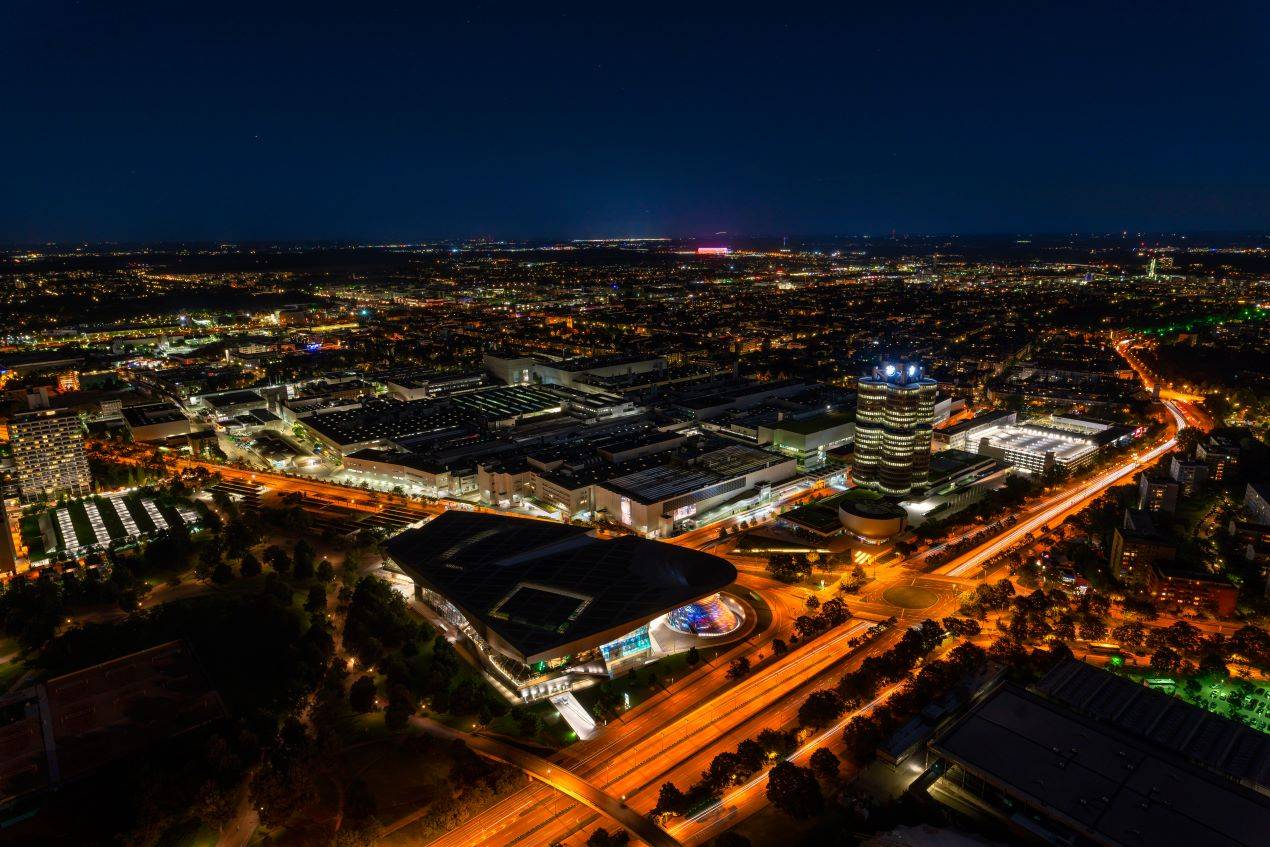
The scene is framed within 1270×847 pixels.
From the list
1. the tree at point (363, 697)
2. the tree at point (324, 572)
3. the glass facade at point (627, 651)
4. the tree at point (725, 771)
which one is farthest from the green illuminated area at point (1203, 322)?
the tree at point (363, 697)

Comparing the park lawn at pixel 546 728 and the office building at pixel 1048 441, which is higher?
the office building at pixel 1048 441

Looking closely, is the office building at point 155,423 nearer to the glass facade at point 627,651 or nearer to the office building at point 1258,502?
the glass facade at point 627,651

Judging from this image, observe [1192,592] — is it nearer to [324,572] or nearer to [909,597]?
[909,597]

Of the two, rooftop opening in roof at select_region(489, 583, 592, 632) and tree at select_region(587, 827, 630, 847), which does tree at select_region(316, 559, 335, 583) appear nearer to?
rooftop opening in roof at select_region(489, 583, 592, 632)

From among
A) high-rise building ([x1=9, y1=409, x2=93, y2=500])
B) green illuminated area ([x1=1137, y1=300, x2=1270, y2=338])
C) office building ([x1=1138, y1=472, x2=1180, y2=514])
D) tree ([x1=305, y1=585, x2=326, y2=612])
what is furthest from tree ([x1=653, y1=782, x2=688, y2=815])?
green illuminated area ([x1=1137, y1=300, x2=1270, y2=338])

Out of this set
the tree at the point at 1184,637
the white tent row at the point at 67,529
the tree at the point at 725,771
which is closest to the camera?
the tree at the point at 725,771

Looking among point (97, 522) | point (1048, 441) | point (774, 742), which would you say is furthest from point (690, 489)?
point (97, 522)

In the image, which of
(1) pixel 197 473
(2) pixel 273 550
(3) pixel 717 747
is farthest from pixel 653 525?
(1) pixel 197 473

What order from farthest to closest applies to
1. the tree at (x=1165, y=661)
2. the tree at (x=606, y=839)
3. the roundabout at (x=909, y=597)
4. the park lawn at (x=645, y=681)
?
the roundabout at (x=909, y=597)
the tree at (x=1165, y=661)
the park lawn at (x=645, y=681)
the tree at (x=606, y=839)
